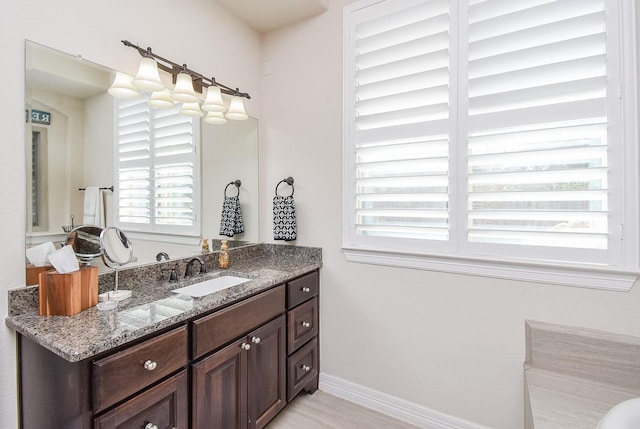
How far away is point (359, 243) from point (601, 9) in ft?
5.52

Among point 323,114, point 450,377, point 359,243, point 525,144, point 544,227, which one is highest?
point 323,114

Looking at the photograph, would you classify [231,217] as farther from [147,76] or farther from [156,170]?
[147,76]

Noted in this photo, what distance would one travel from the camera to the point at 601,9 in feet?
4.54

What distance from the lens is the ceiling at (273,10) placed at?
2.05m

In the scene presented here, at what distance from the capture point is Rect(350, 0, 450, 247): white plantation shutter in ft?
5.76

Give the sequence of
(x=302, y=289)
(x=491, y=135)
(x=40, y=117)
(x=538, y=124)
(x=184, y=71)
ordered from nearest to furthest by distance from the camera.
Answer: (x=40, y=117)
(x=538, y=124)
(x=491, y=135)
(x=184, y=71)
(x=302, y=289)

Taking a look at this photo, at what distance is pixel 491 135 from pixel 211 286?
1.80 metres

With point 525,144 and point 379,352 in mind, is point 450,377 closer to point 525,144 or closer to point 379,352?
point 379,352

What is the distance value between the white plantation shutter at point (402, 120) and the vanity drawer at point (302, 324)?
625 millimetres

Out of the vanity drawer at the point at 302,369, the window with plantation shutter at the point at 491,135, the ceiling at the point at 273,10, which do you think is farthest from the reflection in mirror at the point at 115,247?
the ceiling at the point at 273,10

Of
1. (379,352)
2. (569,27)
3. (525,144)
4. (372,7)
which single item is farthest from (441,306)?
(372,7)

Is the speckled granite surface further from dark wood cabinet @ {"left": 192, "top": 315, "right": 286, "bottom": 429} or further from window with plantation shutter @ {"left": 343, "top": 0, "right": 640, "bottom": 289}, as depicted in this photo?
window with plantation shutter @ {"left": 343, "top": 0, "right": 640, "bottom": 289}

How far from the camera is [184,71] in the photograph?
69.1 inches

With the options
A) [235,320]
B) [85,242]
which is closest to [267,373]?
[235,320]
